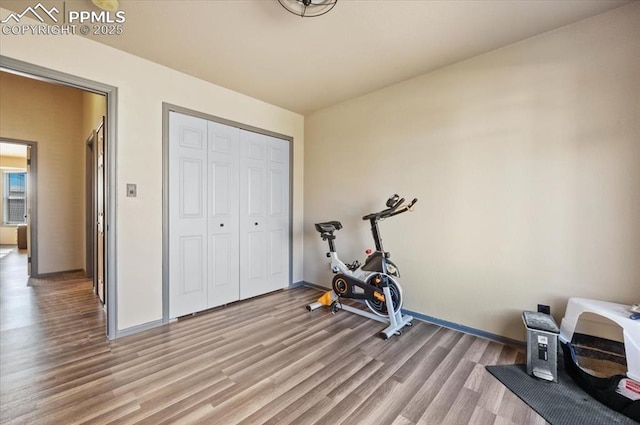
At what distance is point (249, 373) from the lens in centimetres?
195

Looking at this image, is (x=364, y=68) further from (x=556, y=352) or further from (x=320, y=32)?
(x=556, y=352)

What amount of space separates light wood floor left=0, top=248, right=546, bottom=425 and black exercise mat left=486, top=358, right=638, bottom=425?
0.09 meters

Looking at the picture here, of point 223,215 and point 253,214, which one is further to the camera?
point 253,214

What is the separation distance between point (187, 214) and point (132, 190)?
1.88ft

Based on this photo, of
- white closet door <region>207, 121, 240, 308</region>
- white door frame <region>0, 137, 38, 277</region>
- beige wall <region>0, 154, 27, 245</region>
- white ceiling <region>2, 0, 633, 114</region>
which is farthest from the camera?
beige wall <region>0, 154, 27, 245</region>

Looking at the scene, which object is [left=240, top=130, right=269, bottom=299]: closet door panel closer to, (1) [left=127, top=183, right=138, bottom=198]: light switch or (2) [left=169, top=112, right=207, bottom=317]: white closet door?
(2) [left=169, top=112, right=207, bottom=317]: white closet door

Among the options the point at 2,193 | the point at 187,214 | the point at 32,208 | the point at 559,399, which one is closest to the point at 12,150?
the point at 2,193

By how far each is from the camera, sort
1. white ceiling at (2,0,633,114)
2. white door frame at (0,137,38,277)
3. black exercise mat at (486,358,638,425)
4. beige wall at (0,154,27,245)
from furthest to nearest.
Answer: beige wall at (0,154,27,245) < white door frame at (0,137,38,277) < white ceiling at (2,0,633,114) < black exercise mat at (486,358,638,425)

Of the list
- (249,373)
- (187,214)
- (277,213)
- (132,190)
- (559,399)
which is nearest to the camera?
(559,399)

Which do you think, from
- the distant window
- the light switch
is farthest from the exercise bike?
the distant window

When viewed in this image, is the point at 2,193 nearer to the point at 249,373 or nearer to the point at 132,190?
the point at 132,190

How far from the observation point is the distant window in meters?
7.96

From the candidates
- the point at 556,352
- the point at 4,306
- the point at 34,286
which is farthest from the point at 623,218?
the point at 34,286

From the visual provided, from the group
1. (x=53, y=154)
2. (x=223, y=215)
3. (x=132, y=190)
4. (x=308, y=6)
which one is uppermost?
(x=308, y=6)
